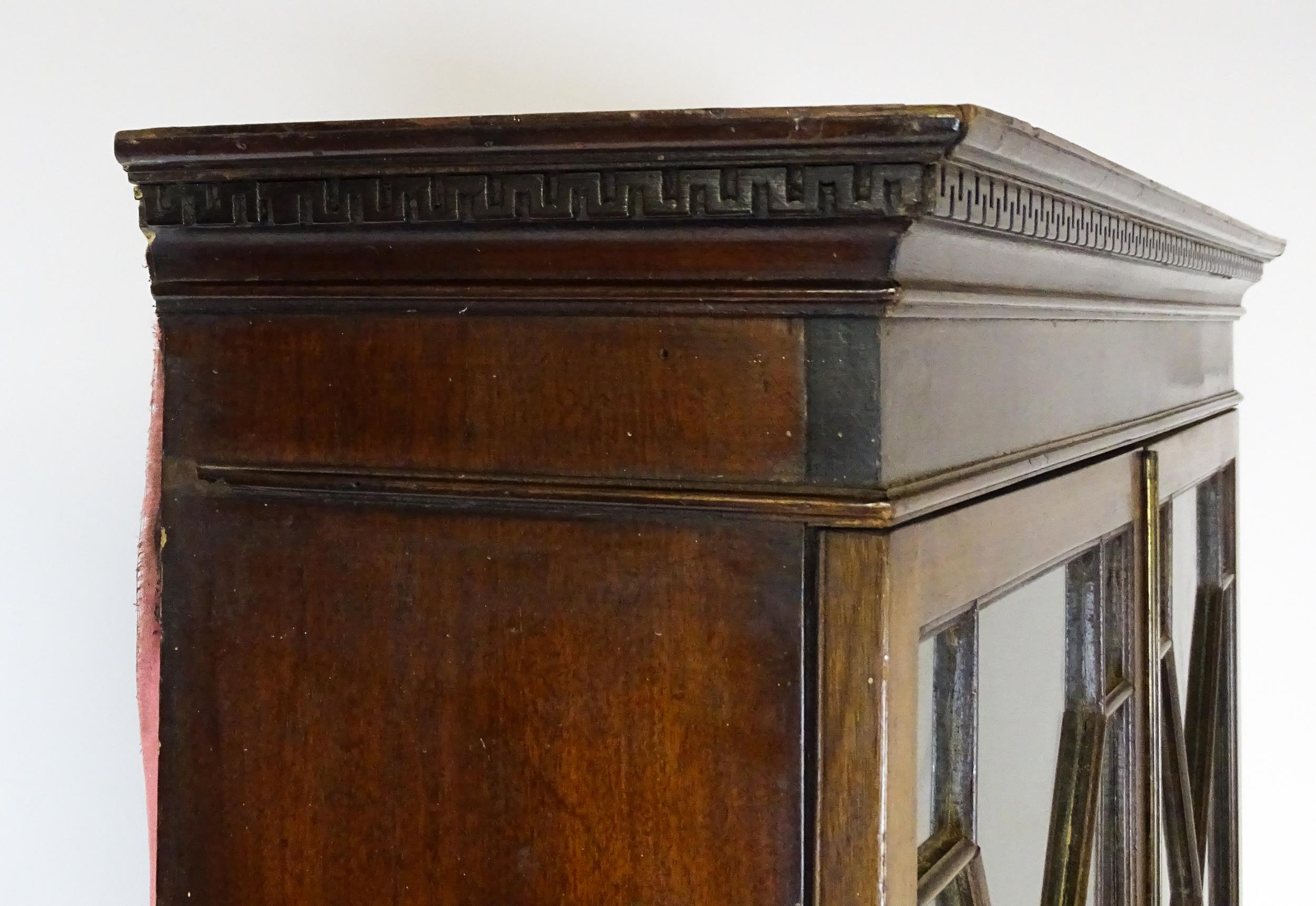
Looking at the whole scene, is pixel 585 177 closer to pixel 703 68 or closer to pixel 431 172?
pixel 431 172

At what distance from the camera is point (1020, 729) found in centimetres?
85

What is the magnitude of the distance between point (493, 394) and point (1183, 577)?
3.16 ft

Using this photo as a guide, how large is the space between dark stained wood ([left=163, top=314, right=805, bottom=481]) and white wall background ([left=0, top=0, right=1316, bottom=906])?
55cm

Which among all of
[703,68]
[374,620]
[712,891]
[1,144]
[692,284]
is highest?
[703,68]

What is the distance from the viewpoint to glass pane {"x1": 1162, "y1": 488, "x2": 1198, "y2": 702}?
4.26ft

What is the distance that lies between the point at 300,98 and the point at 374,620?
0.83 metres

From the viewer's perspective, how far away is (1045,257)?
2.49ft

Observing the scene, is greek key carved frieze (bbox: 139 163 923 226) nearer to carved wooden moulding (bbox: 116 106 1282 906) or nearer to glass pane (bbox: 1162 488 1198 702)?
carved wooden moulding (bbox: 116 106 1282 906)

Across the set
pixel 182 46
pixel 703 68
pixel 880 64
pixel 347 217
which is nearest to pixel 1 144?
pixel 182 46

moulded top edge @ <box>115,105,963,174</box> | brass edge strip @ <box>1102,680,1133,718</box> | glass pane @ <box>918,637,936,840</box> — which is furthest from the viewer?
brass edge strip @ <box>1102,680,1133,718</box>

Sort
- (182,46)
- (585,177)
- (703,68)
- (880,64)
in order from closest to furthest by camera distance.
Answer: (585,177), (182,46), (703,68), (880,64)

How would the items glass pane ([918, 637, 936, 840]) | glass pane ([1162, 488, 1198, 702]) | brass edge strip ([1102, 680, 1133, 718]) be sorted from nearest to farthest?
glass pane ([918, 637, 936, 840]), brass edge strip ([1102, 680, 1133, 718]), glass pane ([1162, 488, 1198, 702])

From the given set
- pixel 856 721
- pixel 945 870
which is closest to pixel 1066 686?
pixel 945 870

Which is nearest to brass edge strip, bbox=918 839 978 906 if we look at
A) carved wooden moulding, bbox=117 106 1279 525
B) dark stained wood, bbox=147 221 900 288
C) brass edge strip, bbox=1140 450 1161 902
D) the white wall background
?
carved wooden moulding, bbox=117 106 1279 525
